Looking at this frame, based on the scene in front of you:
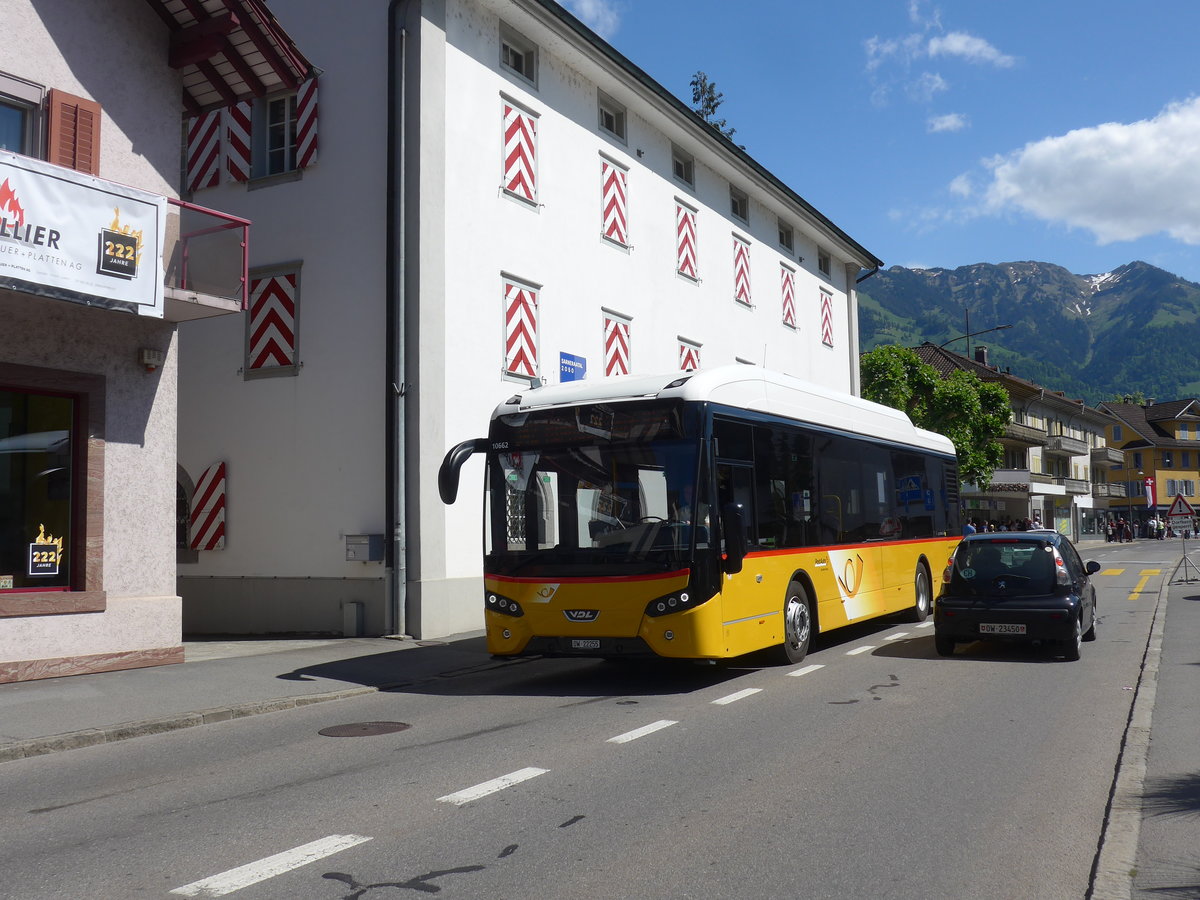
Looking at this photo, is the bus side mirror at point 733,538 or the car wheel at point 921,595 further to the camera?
the car wheel at point 921,595

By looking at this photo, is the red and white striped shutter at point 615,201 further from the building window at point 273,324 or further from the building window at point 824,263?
the building window at point 824,263

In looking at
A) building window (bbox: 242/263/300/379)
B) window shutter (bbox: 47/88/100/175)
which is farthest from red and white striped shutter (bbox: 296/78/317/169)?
window shutter (bbox: 47/88/100/175)

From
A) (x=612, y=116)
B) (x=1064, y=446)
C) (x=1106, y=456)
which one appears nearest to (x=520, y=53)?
(x=612, y=116)

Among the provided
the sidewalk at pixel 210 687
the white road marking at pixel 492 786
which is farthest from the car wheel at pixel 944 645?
the white road marking at pixel 492 786

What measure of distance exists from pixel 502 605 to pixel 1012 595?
5.86 meters

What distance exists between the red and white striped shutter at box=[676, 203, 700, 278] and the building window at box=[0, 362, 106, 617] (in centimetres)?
1544

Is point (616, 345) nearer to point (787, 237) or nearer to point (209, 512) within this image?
point (209, 512)

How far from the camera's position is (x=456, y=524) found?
16953mm

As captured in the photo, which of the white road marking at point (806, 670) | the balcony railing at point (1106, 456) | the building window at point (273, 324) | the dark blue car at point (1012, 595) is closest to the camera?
the white road marking at point (806, 670)

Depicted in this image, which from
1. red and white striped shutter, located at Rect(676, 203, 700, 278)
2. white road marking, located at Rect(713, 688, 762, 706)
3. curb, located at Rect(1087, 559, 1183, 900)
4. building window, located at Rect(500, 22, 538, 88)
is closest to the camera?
curb, located at Rect(1087, 559, 1183, 900)

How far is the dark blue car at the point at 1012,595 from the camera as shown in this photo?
40.2ft

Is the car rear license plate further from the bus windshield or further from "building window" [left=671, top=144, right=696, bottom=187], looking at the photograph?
"building window" [left=671, top=144, right=696, bottom=187]

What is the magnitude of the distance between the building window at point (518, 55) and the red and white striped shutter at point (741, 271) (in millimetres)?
9390

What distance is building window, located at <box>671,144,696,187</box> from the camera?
2575cm
